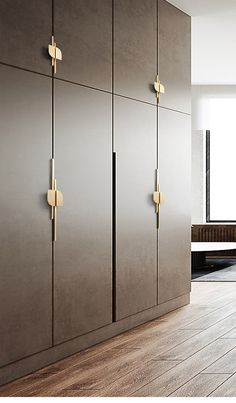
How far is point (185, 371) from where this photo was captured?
16.2 feet

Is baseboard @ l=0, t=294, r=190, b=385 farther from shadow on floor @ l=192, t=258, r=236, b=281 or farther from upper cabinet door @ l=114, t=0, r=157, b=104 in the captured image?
shadow on floor @ l=192, t=258, r=236, b=281

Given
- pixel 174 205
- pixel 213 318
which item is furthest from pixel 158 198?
pixel 213 318

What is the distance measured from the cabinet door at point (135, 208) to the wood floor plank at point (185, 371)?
2.87ft

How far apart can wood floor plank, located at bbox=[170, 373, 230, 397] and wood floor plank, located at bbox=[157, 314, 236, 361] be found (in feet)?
1.80

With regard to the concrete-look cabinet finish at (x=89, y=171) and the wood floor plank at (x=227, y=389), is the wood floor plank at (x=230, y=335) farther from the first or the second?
the wood floor plank at (x=227, y=389)

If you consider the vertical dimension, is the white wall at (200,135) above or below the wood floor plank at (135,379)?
above

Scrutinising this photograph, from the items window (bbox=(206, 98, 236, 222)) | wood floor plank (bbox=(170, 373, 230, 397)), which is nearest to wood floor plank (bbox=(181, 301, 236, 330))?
wood floor plank (bbox=(170, 373, 230, 397))

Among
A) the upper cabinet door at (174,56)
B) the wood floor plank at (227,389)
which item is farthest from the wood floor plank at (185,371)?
the upper cabinet door at (174,56)

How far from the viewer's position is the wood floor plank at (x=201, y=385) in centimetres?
436

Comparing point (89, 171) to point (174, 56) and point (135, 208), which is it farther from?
point (174, 56)

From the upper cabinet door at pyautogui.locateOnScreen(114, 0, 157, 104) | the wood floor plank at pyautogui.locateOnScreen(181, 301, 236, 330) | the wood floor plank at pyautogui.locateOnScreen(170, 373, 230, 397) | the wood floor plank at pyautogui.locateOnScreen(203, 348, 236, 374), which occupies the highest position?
the upper cabinet door at pyautogui.locateOnScreen(114, 0, 157, 104)

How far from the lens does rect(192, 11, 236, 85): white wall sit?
27.4 ft

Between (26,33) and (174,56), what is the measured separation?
9.61ft

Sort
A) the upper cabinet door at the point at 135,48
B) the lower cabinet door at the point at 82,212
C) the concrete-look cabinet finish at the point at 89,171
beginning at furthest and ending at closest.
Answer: the upper cabinet door at the point at 135,48
the lower cabinet door at the point at 82,212
the concrete-look cabinet finish at the point at 89,171
